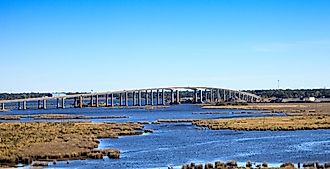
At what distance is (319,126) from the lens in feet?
283

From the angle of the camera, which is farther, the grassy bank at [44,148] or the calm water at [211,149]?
the grassy bank at [44,148]

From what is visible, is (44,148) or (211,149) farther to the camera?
(211,149)

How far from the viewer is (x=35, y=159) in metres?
49.2

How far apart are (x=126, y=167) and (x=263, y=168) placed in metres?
9.96

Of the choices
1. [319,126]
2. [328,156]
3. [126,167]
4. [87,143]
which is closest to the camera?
[126,167]

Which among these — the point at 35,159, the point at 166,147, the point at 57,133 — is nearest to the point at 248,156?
the point at 166,147

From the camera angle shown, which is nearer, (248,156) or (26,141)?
(248,156)

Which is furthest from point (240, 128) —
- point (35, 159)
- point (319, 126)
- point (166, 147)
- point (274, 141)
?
point (35, 159)

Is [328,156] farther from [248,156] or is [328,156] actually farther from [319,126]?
[319,126]

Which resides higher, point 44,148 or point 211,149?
point 44,148

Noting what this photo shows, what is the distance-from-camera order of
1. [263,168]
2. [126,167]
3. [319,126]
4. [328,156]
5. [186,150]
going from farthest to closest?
1. [319,126]
2. [186,150]
3. [328,156]
4. [126,167]
5. [263,168]

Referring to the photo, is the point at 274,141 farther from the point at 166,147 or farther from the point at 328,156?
the point at 328,156

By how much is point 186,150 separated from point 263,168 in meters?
16.8

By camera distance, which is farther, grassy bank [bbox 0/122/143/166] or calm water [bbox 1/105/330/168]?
grassy bank [bbox 0/122/143/166]
